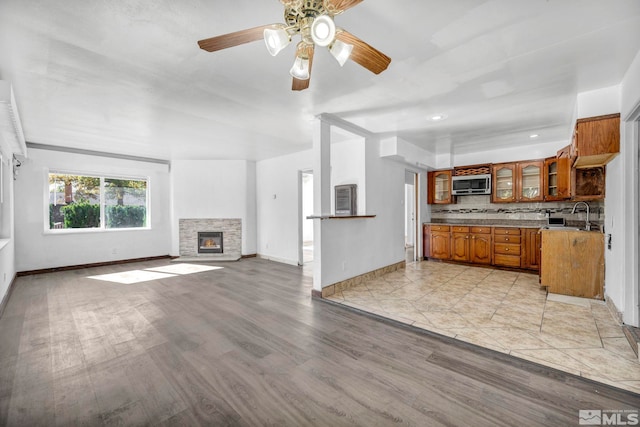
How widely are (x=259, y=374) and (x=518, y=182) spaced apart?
19.3 ft

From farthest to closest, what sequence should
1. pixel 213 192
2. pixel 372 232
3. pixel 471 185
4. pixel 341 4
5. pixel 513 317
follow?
pixel 213 192
pixel 471 185
pixel 372 232
pixel 513 317
pixel 341 4

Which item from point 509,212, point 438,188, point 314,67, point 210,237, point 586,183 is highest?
point 314,67

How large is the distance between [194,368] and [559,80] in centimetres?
425

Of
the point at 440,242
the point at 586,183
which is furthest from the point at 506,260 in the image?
A: the point at 586,183

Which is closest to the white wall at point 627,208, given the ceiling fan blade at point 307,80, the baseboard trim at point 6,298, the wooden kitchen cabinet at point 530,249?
the wooden kitchen cabinet at point 530,249

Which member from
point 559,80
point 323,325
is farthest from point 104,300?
point 559,80

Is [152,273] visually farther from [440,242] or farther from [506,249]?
Answer: [506,249]

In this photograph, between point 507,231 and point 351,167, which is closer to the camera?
point 351,167

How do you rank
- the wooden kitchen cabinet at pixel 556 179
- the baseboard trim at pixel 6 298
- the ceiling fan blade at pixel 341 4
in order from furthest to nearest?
the wooden kitchen cabinet at pixel 556 179 → the baseboard trim at pixel 6 298 → the ceiling fan blade at pixel 341 4

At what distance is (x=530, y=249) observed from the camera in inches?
202

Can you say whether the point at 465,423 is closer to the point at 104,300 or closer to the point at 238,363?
the point at 238,363

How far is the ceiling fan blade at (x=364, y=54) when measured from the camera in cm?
Result: 162

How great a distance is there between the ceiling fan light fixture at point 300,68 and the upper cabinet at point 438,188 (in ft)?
17.9

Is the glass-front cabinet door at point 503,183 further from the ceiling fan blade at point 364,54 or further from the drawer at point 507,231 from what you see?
the ceiling fan blade at point 364,54
